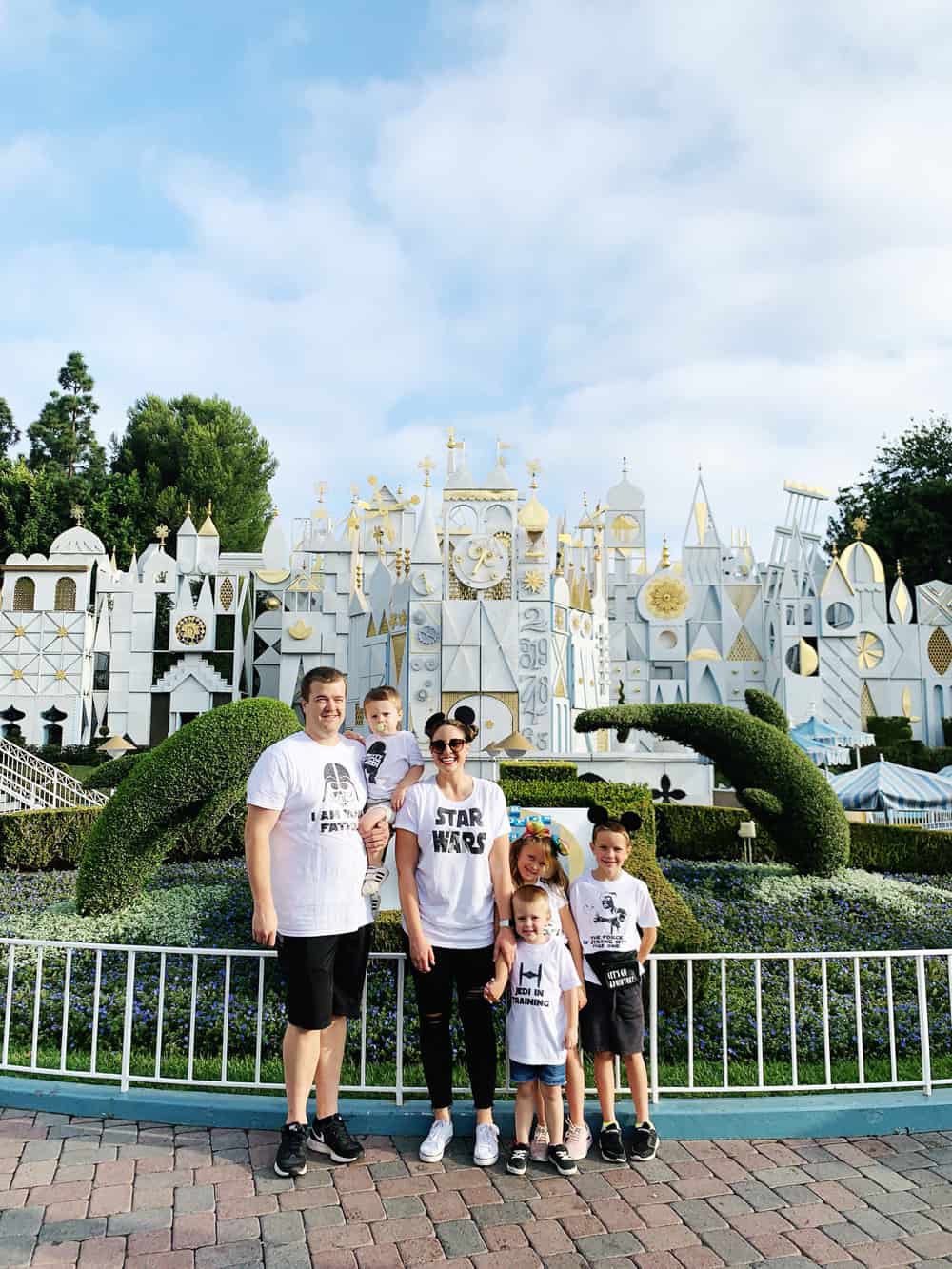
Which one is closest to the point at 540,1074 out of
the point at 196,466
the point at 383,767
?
the point at 383,767

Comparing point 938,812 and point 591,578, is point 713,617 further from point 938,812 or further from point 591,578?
point 938,812

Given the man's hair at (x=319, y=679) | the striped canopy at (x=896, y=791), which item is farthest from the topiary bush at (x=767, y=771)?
the man's hair at (x=319, y=679)

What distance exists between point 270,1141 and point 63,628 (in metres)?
29.1

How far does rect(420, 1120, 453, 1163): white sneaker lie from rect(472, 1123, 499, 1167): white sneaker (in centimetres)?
15

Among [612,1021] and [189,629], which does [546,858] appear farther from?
[189,629]

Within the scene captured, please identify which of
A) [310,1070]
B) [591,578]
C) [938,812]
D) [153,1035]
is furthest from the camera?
[591,578]

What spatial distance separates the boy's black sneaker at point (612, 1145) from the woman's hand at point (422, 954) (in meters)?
1.15

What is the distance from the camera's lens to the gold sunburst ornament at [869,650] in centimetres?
3547

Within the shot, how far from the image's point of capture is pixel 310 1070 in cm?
401

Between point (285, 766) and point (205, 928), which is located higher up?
point (285, 766)

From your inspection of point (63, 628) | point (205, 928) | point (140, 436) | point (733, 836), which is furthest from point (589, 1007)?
point (140, 436)

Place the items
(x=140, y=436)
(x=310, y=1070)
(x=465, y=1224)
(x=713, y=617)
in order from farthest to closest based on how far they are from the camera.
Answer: (x=140, y=436) → (x=713, y=617) → (x=310, y=1070) → (x=465, y=1224)

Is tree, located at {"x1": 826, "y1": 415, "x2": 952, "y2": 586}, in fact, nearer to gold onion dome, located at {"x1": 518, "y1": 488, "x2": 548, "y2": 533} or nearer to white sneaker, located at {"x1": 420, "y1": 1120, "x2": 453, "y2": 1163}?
gold onion dome, located at {"x1": 518, "y1": 488, "x2": 548, "y2": 533}

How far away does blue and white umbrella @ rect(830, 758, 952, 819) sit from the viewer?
1555cm
